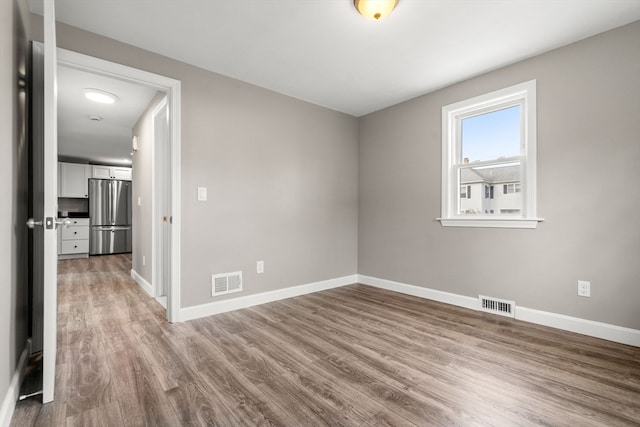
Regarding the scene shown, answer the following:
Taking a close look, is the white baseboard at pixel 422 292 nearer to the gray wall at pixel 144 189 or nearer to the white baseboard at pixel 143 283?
the white baseboard at pixel 143 283

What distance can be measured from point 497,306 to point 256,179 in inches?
109

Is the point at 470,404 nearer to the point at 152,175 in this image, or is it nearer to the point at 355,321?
the point at 355,321

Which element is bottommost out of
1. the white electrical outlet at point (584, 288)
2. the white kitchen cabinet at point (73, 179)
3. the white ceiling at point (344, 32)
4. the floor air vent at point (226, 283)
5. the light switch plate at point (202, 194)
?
the floor air vent at point (226, 283)

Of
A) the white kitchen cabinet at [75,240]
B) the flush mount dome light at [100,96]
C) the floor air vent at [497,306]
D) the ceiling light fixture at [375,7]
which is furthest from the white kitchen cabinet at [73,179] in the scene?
the floor air vent at [497,306]

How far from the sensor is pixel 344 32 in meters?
2.28

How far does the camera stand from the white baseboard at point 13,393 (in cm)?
127

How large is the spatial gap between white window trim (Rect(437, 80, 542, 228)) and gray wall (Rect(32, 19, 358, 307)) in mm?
1361

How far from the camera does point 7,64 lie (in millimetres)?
1365

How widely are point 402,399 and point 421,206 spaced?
235 centimetres

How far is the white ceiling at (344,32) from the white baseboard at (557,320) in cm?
228

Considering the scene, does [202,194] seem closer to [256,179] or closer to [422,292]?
[256,179]

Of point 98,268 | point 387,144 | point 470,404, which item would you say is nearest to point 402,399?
point 470,404

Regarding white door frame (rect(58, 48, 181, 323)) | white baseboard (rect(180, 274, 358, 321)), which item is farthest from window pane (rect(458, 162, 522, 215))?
white door frame (rect(58, 48, 181, 323))

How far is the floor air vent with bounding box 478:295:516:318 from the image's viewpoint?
2730mm
